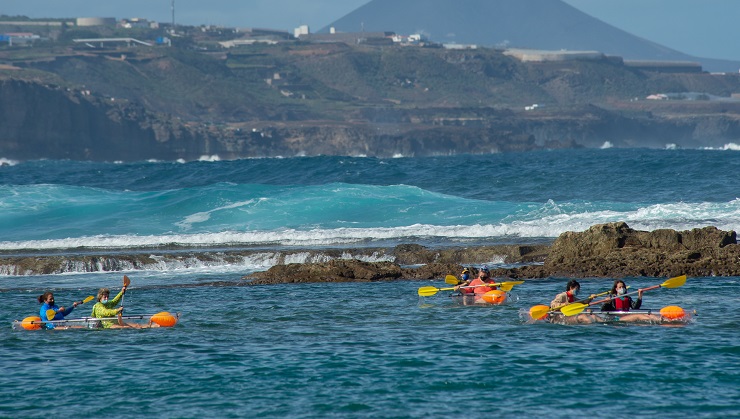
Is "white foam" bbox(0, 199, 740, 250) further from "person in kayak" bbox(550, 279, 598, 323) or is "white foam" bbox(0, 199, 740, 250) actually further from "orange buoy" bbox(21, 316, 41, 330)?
"orange buoy" bbox(21, 316, 41, 330)

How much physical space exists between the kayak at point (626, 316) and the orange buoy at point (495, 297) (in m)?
2.16

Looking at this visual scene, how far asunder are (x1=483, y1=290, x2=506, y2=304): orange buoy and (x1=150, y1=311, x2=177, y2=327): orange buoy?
632 cm

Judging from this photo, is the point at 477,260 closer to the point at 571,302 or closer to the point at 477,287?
the point at 477,287

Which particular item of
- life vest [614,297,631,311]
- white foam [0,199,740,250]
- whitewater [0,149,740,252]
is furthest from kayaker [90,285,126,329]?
white foam [0,199,740,250]

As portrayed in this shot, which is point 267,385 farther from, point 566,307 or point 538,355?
point 566,307

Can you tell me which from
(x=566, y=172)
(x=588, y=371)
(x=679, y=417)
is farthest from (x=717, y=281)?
(x=566, y=172)

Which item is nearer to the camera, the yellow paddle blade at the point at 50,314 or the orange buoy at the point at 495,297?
the yellow paddle blade at the point at 50,314

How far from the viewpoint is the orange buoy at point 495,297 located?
21.4 m

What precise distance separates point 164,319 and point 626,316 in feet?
27.4

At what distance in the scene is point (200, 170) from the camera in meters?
74.9

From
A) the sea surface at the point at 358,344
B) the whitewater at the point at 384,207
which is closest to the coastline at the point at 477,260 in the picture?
the sea surface at the point at 358,344

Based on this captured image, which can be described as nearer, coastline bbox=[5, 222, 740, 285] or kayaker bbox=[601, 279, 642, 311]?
kayaker bbox=[601, 279, 642, 311]

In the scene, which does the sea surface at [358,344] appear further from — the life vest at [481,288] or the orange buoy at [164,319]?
the life vest at [481,288]

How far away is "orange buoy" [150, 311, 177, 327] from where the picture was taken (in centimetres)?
1934
